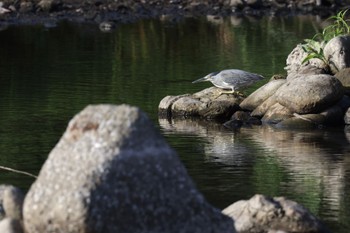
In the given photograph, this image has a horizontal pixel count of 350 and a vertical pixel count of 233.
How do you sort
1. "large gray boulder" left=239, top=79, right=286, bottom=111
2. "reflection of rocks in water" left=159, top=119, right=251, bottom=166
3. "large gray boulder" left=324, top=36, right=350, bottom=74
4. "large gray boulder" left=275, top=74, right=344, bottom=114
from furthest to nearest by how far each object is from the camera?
"large gray boulder" left=324, top=36, right=350, bottom=74, "large gray boulder" left=239, top=79, right=286, bottom=111, "large gray boulder" left=275, top=74, right=344, bottom=114, "reflection of rocks in water" left=159, top=119, right=251, bottom=166

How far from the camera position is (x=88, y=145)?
9344mm

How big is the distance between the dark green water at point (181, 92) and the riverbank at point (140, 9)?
6.27 feet

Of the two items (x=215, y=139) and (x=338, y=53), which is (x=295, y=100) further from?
(x=338, y=53)

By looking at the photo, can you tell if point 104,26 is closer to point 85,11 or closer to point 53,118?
point 85,11

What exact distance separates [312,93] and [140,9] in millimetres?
27636

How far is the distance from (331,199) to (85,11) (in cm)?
3213

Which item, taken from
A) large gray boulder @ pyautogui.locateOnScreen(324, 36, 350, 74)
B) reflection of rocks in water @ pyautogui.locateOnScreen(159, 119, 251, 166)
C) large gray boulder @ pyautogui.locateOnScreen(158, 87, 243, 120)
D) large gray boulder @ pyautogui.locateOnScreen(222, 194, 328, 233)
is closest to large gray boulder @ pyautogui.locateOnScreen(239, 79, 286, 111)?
large gray boulder @ pyautogui.locateOnScreen(158, 87, 243, 120)

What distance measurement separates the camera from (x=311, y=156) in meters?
16.9

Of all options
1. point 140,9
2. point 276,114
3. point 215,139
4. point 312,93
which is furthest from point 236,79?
point 140,9

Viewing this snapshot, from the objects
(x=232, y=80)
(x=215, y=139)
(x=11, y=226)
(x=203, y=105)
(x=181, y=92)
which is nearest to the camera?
(x=11, y=226)

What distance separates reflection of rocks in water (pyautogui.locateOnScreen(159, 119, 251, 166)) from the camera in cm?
1684

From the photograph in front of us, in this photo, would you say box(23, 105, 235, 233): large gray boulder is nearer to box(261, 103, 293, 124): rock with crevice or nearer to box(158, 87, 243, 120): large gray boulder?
box(261, 103, 293, 124): rock with crevice

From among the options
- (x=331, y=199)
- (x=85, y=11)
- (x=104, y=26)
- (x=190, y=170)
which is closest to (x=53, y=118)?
(x=190, y=170)

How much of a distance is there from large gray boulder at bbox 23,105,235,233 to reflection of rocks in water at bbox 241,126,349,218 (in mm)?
4162
